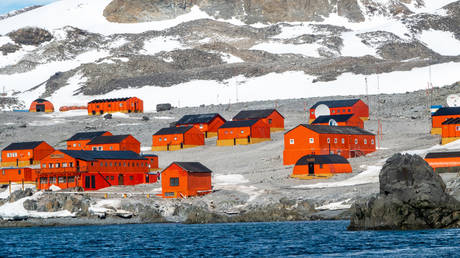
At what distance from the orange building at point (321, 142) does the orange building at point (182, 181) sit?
49.4ft

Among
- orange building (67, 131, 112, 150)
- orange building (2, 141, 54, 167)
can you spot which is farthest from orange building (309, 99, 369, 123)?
orange building (2, 141, 54, 167)

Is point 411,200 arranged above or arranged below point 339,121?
below

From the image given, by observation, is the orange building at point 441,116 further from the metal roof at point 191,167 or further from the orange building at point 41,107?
the orange building at point 41,107

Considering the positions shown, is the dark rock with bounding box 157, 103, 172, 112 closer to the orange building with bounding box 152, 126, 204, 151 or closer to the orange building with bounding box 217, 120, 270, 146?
the orange building with bounding box 152, 126, 204, 151

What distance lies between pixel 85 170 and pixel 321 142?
25.0 m

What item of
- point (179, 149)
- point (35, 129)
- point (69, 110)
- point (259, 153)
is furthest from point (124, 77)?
point (259, 153)

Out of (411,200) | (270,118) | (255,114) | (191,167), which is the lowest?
(411,200)

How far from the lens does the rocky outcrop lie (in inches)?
1935

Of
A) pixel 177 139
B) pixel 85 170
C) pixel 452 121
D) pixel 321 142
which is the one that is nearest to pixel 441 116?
pixel 452 121

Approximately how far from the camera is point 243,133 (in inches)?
4195

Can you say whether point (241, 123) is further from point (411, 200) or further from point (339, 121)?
point (411, 200)

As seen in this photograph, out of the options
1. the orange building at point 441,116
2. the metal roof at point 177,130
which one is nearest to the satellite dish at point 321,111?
the metal roof at point 177,130

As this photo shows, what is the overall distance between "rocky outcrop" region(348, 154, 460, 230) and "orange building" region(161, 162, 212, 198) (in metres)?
26.4

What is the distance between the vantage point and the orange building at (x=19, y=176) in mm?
85787
